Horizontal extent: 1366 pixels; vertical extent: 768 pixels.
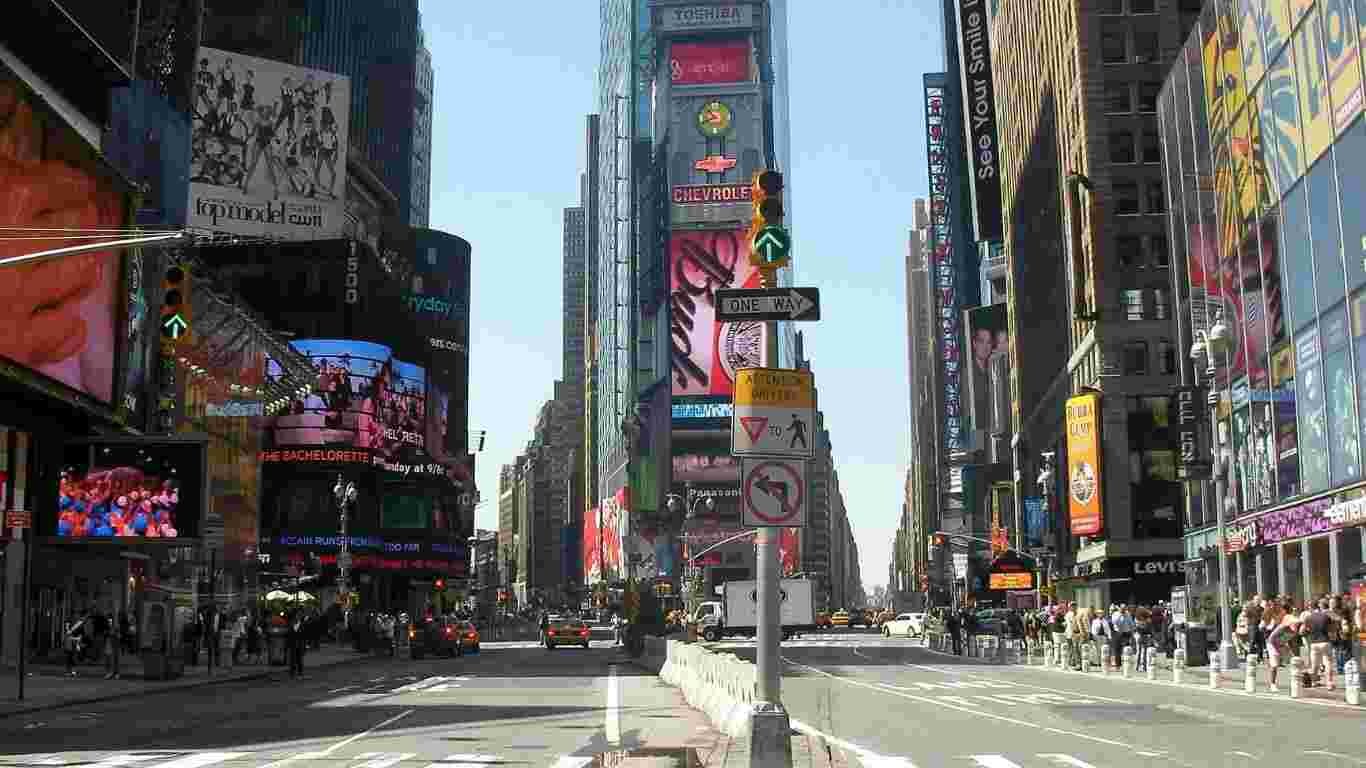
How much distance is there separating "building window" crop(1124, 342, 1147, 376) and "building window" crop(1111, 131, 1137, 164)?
32.8 feet

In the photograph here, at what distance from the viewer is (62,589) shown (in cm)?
5312

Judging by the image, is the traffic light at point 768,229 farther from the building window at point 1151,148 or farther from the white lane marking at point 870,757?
the building window at point 1151,148

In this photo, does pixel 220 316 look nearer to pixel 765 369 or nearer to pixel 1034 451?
pixel 765 369

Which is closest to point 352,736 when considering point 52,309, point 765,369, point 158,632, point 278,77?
point 765,369

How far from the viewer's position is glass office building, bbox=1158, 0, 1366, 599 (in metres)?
43.1

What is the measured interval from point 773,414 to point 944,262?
155636mm

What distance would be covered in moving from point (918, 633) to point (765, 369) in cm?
8044

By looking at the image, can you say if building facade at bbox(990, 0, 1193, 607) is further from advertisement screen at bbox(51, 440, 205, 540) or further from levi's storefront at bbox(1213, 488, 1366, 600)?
advertisement screen at bbox(51, 440, 205, 540)

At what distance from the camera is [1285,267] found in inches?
1919

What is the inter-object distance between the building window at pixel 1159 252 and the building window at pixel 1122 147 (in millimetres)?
4468

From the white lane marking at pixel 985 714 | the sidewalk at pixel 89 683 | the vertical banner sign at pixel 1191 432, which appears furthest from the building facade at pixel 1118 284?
the white lane marking at pixel 985 714

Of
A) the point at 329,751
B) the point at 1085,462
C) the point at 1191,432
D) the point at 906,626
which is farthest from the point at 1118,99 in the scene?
the point at 329,751

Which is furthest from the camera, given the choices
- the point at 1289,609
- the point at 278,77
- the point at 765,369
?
the point at 278,77

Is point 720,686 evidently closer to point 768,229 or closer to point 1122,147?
point 768,229
